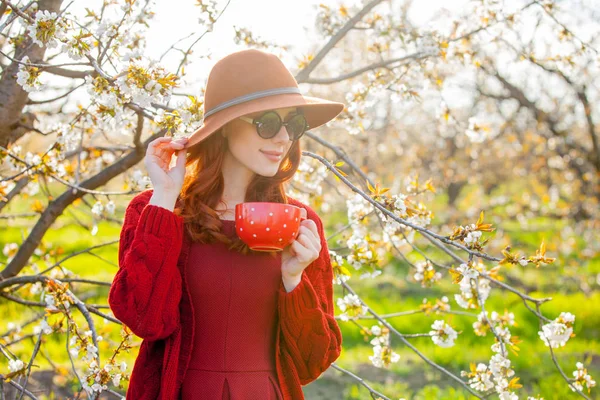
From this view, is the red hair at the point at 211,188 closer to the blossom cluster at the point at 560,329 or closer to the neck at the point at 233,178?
the neck at the point at 233,178

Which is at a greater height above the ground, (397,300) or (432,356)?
(397,300)

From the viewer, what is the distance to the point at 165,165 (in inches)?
73.0

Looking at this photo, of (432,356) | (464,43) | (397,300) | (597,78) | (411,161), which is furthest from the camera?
(411,161)

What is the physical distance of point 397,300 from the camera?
7055 millimetres

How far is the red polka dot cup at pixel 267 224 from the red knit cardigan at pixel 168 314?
0.17 meters

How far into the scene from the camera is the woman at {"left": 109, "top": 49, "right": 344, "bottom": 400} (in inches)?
67.8

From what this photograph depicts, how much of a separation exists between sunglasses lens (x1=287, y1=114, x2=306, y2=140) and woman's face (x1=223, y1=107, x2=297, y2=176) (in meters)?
0.02

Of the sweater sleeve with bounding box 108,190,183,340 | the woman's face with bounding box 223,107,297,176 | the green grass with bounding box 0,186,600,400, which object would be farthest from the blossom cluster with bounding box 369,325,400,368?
the sweater sleeve with bounding box 108,190,183,340

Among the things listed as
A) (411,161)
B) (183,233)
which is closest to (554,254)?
(411,161)

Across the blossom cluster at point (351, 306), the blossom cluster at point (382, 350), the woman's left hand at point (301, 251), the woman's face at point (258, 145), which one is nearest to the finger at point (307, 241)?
the woman's left hand at point (301, 251)

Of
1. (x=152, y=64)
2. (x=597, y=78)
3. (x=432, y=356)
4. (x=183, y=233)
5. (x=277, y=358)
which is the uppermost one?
(x=597, y=78)

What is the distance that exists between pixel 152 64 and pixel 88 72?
846 millimetres

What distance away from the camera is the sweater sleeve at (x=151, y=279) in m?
1.68

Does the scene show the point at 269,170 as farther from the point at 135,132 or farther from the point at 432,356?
the point at 432,356
